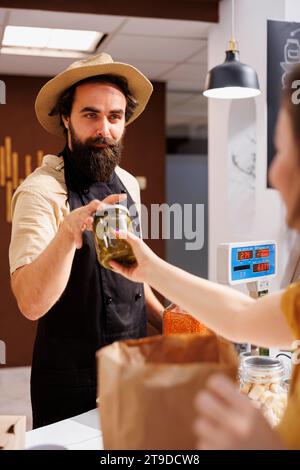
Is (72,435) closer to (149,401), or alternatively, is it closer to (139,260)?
(139,260)

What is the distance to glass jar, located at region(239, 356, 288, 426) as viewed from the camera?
135 centimetres

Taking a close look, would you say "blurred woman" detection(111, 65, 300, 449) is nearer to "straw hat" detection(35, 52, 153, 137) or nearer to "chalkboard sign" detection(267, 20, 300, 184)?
"straw hat" detection(35, 52, 153, 137)

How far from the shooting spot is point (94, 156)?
86.3 inches

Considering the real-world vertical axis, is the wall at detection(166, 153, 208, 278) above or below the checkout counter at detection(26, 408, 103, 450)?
above

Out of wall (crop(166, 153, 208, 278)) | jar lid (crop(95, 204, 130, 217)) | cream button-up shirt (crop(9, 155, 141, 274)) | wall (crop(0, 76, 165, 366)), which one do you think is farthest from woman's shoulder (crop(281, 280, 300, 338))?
wall (crop(166, 153, 208, 278))

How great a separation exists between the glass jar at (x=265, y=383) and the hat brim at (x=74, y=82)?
1280 millimetres

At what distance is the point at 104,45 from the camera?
4637 mm

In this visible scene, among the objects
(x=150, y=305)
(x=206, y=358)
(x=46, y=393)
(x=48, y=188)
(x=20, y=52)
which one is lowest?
(x=46, y=393)

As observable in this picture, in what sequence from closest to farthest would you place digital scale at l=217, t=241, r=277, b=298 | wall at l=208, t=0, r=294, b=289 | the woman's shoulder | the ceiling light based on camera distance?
the woman's shoulder
digital scale at l=217, t=241, r=277, b=298
wall at l=208, t=0, r=294, b=289
the ceiling light

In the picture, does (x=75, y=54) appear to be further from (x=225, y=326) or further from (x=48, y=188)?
(x=225, y=326)

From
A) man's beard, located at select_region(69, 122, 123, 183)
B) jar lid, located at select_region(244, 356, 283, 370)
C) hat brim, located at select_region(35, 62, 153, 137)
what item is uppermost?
hat brim, located at select_region(35, 62, 153, 137)

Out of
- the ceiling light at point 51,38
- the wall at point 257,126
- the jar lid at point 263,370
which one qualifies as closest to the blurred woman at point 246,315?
the jar lid at point 263,370
